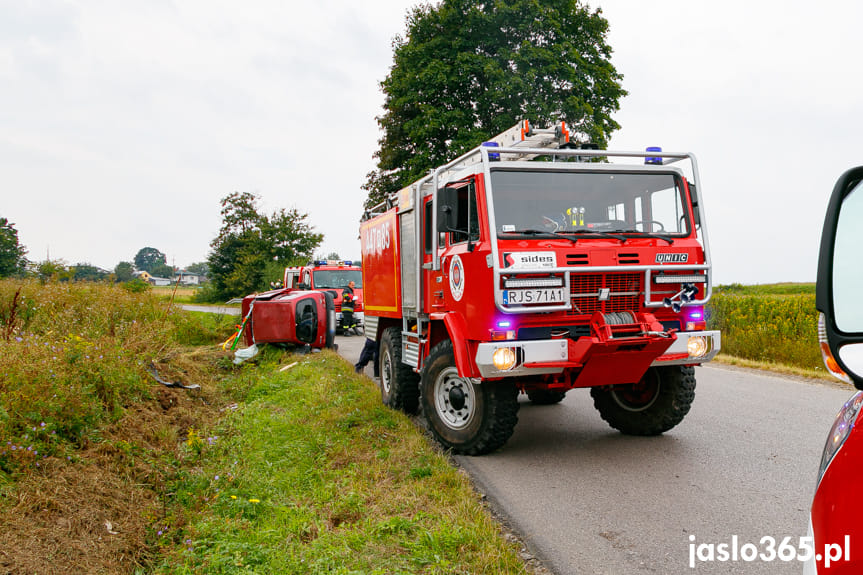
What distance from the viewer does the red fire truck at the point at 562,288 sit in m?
5.17

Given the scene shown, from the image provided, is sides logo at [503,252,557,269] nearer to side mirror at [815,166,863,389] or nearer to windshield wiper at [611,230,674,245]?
windshield wiper at [611,230,674,245]

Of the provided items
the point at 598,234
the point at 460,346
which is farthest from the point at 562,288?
the point at 460,346

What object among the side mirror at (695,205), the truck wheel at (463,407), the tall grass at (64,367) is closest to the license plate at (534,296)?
the truck wheel at (463,407)

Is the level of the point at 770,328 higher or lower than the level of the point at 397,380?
higher

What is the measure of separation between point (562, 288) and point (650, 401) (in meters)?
1.99

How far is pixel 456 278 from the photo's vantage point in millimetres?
5844

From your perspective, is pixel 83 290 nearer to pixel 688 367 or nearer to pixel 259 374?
pixel 259 374

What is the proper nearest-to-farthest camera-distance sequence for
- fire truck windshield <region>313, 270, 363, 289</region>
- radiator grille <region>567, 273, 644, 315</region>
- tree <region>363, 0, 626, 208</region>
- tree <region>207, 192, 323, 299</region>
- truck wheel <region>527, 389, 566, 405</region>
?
radiator grille <region>567, 273, 644, 315</region> → truck wheel <region>527, 389, 566, 405</region> → fire truck windshield <region>313, 270, 363, 289</region> → tree <region>363, 0, 626, 208</region> → tree <region>207, 192, 323, 299</region>

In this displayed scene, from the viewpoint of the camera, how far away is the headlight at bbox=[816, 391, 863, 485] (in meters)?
1.57

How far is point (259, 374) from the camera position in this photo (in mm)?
10320

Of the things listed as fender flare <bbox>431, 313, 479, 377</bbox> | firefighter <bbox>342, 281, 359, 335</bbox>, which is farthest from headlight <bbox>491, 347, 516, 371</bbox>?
firefighter <bbox>342, 281, 359, 335</bbox>

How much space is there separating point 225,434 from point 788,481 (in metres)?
5.36

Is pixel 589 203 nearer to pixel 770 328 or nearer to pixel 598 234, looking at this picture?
pixel 598 234

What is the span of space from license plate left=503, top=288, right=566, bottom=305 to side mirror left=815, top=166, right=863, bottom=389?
352 centimetres
